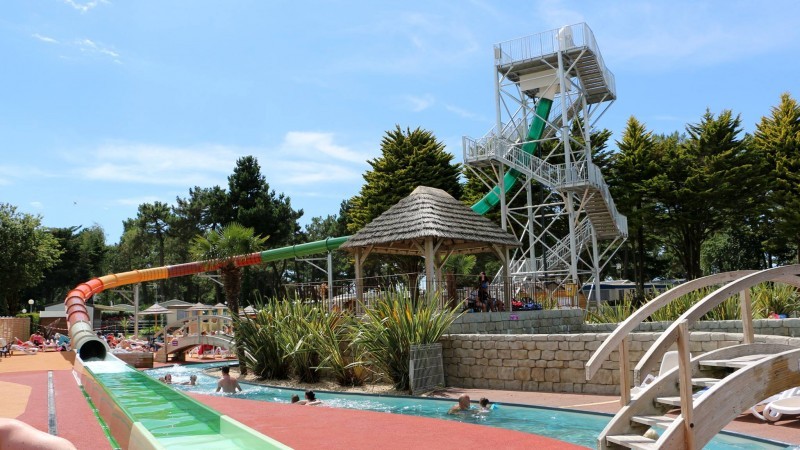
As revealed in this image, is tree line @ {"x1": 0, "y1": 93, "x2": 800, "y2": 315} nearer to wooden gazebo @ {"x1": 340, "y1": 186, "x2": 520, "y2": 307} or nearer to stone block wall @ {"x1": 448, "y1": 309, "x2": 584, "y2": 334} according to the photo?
wooden gazebo @ {"x1": 340, "y1": 186, "x2": 520, "y2": 307}

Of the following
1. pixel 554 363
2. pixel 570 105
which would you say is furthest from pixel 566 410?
pixel 570 105

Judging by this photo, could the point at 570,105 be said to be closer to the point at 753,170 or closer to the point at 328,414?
the point at 753,170

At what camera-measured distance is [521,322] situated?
Result: 59.2 ft

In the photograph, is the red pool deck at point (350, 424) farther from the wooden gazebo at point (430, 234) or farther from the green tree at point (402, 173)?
the green tree at point (402, 173)

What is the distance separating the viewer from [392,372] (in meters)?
14.5

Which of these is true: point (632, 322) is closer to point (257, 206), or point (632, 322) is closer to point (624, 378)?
point (624, 378)

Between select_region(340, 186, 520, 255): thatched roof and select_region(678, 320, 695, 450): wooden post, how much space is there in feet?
38.6

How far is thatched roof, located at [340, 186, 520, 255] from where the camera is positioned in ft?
56.7

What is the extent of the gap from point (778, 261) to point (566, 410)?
43060 mm

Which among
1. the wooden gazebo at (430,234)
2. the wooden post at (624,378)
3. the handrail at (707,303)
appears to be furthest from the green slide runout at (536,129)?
the wooden post at (624,378)

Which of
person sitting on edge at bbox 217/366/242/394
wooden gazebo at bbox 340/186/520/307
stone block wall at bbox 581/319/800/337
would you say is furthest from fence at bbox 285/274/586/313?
stone block wall at bbox 581/319/800/337

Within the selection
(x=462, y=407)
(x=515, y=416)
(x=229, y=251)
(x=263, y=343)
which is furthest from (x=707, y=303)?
(x=229, y=251)

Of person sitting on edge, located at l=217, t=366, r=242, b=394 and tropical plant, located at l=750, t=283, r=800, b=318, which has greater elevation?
tropical plant, located at l=750, t=283, r=800, b=318

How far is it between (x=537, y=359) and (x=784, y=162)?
22527mm
